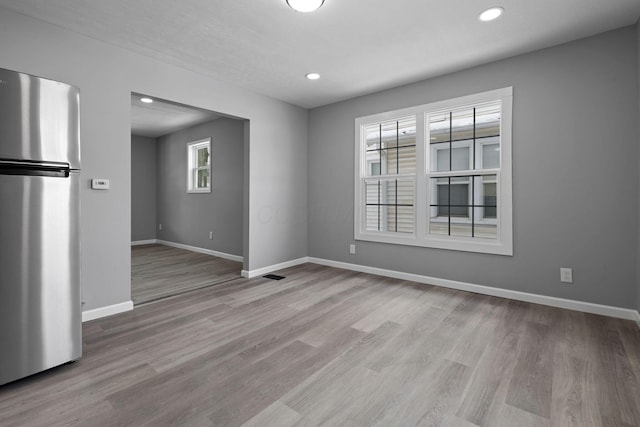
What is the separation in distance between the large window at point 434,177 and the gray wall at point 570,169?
0.12 m

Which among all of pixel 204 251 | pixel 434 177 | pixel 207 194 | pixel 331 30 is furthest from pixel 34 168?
pixel 204 251

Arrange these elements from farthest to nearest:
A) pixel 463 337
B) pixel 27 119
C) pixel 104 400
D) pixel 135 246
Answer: pixel 135 246 → pixel 463 337 → pixel 27 119 → pixel 104 400

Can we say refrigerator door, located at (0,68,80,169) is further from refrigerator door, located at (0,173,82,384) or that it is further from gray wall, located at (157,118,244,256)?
gray wall, located at (157,118,244,256)

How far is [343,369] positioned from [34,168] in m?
2.17

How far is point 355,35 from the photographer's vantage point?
2.75 meters

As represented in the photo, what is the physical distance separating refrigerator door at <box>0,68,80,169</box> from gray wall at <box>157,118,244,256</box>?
3298 mm

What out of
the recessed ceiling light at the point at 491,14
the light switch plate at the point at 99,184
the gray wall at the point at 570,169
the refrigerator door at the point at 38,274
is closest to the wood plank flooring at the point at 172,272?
the light switch plate at the point at 99,184

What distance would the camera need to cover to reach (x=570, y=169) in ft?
9.46

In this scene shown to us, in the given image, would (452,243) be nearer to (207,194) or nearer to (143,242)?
(207,194)

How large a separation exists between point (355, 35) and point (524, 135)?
6.38 ft

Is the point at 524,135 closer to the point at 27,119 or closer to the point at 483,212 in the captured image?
the point at 483,212

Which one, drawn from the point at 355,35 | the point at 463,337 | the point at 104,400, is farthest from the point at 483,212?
the point at 104,400

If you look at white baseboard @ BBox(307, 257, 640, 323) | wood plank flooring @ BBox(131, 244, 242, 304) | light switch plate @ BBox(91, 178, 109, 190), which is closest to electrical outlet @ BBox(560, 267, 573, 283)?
white baseboard @ BBox(307, 257, 640, 323)

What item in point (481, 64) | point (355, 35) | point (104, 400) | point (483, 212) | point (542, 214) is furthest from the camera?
point (483, 212)
